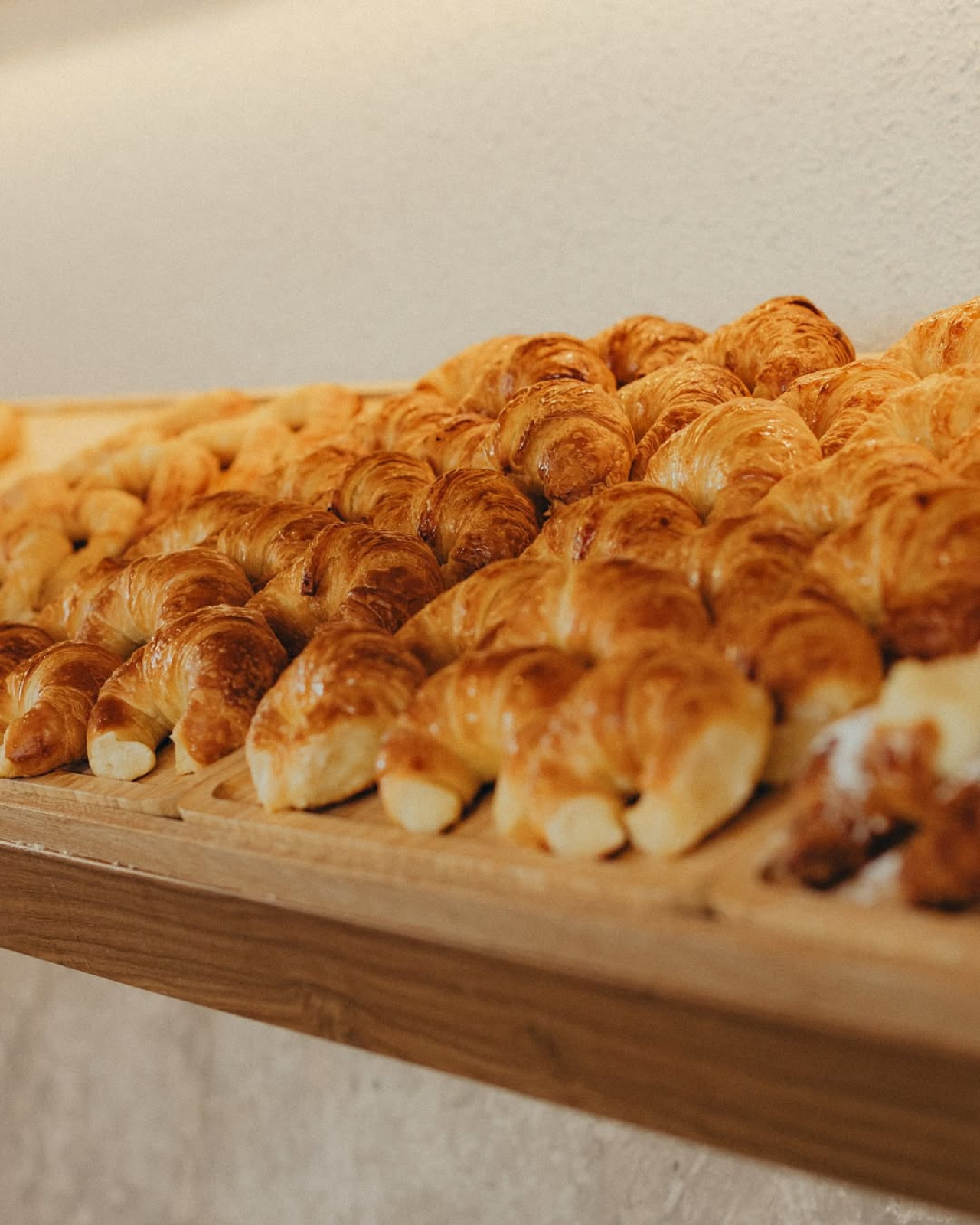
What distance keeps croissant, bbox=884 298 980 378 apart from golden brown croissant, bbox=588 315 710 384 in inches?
12.0

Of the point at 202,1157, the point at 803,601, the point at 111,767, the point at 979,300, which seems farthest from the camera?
the point at 202,1157

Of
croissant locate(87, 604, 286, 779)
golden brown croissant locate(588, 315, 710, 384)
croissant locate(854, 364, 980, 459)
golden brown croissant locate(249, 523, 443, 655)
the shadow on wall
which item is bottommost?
croissant locate(87, 604, 286, 779)

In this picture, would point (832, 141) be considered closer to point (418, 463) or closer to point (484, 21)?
point (484, 21)

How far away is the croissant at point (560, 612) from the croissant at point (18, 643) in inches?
21.0

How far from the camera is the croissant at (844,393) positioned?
1075 millimetres

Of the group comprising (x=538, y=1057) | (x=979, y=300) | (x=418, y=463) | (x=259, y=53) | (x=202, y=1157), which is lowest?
(x=202, y=1157)

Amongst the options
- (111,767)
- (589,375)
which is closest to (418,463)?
(589,375)

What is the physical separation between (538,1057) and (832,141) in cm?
144

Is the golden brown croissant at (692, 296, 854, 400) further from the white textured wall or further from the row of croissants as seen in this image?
the white textured wall

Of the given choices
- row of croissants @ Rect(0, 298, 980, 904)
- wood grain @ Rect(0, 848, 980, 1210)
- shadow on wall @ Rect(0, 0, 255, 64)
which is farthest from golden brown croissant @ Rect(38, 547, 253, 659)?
shadow on wall @ Rect(0, 0, 255, 64)

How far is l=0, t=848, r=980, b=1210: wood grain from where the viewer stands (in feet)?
2.10

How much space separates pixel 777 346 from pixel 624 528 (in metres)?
0.48

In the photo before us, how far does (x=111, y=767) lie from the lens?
1052 millimetres

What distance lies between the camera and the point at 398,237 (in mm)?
2328
